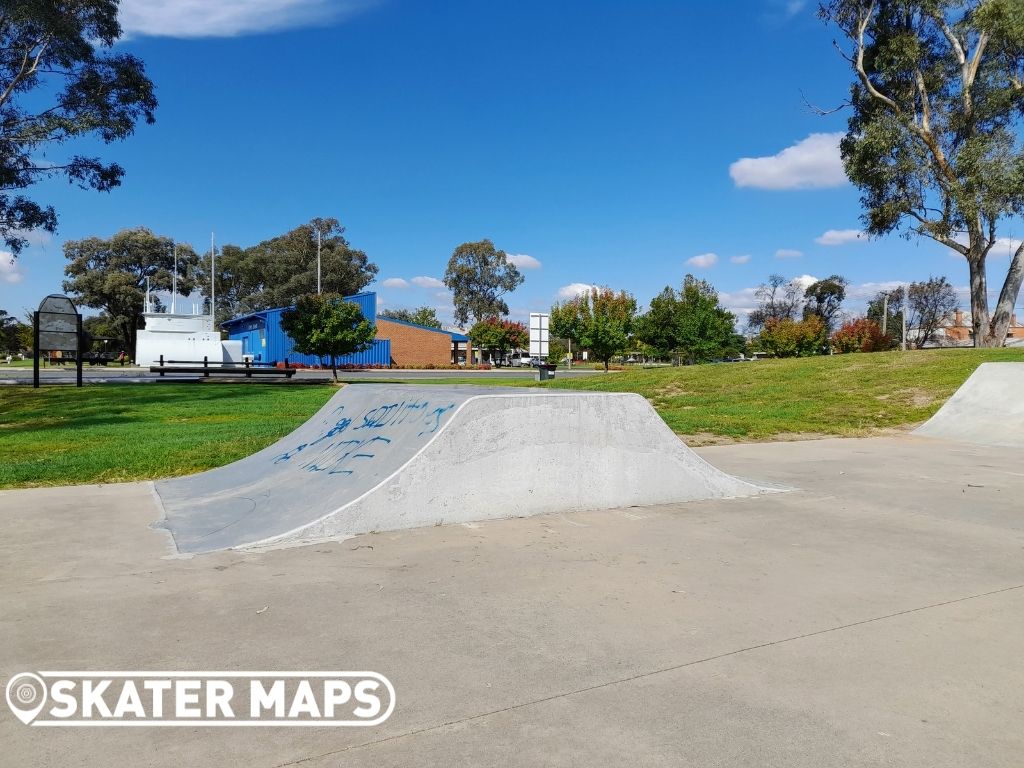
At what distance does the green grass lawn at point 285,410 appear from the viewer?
28.1 ft

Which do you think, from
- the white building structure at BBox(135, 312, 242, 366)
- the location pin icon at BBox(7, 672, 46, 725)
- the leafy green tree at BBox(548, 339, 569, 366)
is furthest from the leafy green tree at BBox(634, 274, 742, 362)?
the location pin icon at BBox(7, 672, 46, 725)

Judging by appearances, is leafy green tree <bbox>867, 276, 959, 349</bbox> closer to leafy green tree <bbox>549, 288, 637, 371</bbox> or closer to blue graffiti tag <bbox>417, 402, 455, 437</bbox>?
leafy green tree <bbox>549, 288, 637, 371</bbox>

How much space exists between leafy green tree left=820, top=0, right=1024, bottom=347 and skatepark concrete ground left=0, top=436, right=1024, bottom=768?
25.9m

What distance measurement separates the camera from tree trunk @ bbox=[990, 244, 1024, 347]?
1049 inches

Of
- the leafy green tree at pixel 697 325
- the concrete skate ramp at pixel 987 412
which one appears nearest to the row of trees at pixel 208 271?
the leafy green tree at pixel 697 325

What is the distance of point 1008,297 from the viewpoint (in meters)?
26.9

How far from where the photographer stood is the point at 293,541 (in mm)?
4855

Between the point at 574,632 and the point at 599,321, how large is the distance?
5063 cm

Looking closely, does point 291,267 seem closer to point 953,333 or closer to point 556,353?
point 556,353

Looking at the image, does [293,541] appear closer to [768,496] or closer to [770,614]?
[770,614]

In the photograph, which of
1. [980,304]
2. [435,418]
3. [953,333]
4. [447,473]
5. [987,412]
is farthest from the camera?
[953,333]

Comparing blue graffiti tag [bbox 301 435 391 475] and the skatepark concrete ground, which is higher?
blue graffiti tag [bbox 301 435 391 475]

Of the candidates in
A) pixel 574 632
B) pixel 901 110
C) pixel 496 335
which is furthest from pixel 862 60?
pixel 496 335

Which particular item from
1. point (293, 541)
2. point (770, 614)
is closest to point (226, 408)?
point (293, 541)
